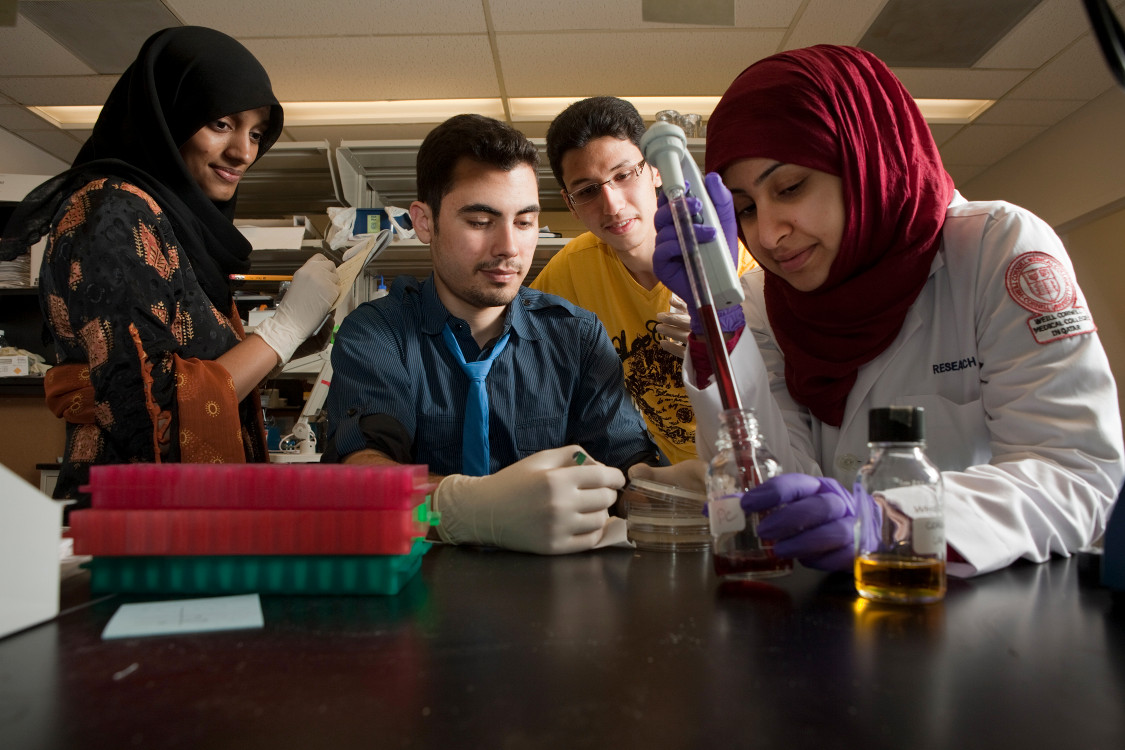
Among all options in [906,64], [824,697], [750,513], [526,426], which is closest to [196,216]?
[526,426]

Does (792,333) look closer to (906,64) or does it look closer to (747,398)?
(747,398)

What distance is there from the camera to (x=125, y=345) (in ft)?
4.18

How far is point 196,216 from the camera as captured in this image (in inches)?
62.5

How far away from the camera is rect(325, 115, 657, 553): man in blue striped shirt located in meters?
1.34

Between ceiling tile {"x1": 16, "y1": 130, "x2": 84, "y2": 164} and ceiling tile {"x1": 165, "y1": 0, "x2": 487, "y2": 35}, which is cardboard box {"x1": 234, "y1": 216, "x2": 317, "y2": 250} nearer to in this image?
ceiling tile {"x1": 165, "y1": 0, "x2": 487, "y2": 35}

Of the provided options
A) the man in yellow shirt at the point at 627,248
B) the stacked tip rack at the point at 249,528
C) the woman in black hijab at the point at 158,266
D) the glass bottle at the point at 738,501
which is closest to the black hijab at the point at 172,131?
the woman in black hijab at the point at 158,266

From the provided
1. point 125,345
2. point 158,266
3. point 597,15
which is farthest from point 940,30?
point 125,345

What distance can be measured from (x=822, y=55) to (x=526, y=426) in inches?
33.8

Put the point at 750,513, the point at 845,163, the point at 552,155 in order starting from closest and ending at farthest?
1. the point at 750,513
2. the point at 845,163
3. the point at 552,155

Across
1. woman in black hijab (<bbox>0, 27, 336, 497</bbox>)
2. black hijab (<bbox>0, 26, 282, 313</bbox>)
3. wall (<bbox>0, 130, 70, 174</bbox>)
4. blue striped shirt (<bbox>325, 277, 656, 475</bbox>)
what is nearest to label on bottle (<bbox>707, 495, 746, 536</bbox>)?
blue striped shirt (<bbox>325, 277, 656, 475</bbox>)

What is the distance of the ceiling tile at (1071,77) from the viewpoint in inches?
130

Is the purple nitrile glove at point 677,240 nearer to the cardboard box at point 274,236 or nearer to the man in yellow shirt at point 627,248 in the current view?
the man in yellow shirt at point 627,248

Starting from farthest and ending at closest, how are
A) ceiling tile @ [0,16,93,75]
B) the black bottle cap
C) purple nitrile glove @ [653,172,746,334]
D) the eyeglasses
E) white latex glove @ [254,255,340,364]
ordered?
1. ceiling tile @ [0,16,93,75]
2. the eyeglasses
3. white latex glove @ [254,255,340,364]
4. purple nitrile glove @ [653,172,746,334]
5. the black bottle cap

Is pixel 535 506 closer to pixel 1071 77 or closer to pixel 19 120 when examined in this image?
pixel 1071 77
